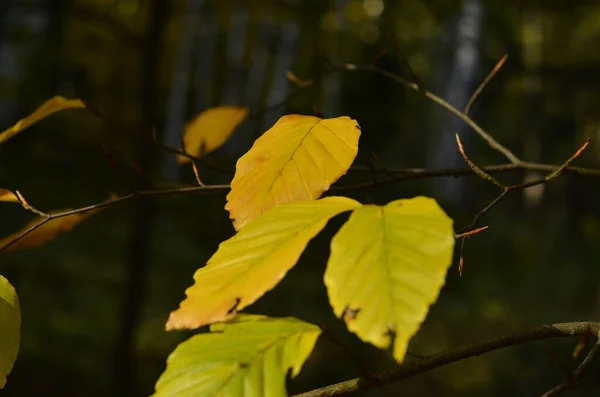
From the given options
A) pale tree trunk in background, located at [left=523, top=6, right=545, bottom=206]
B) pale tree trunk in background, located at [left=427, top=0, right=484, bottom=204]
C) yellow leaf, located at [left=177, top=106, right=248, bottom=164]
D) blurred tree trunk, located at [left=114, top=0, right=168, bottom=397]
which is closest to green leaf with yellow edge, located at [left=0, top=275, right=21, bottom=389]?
yellow leaf, located at [left=177, top=106, right=248, bottom=164]

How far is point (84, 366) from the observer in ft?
A: 13.2

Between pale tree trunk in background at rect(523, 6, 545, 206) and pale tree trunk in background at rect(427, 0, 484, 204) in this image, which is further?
pale tree trunk in background at rect(523, 6, 545, 206)

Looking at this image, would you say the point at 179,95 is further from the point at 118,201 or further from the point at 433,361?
the point at 433,361

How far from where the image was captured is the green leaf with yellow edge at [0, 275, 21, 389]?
459 millimetres

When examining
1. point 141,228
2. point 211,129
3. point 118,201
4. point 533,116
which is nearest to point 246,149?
point 533,116

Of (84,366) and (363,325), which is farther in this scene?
(84,366)

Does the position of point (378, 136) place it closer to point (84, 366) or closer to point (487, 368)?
point (487, 368)

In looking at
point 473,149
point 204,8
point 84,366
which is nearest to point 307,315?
point 84,366

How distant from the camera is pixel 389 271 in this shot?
1.16 feet

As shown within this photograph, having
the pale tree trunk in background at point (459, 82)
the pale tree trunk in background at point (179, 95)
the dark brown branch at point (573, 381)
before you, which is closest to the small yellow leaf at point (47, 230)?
the dark brown branch at point (573, 381)

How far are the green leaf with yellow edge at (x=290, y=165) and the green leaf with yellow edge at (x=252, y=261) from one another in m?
0.06

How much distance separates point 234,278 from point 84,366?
395 cm

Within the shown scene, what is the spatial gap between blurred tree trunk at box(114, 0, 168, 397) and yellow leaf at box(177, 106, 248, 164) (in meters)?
1.34

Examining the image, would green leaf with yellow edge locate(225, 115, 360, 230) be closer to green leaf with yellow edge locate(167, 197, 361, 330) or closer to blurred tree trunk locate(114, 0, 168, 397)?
green leaf with yellow edge locate(167, 197, 361, 330)
